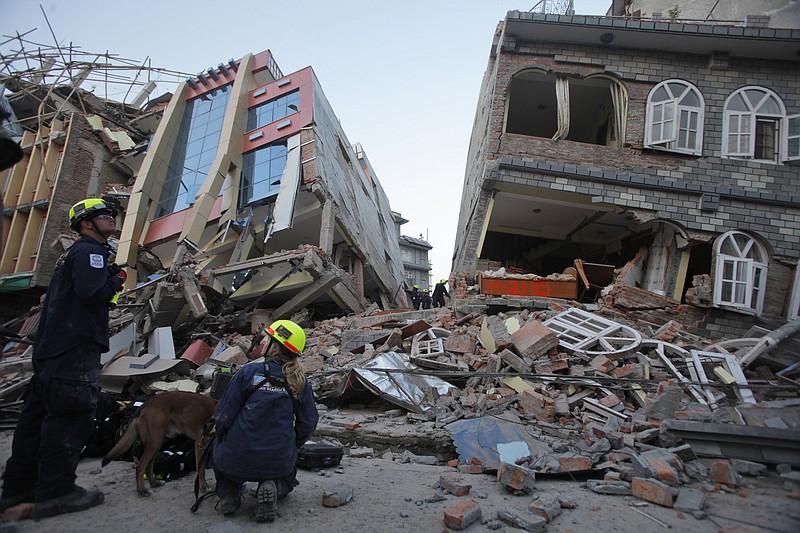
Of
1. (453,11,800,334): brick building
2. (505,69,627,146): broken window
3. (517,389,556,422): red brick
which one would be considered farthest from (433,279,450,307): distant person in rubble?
(517,389,556,422): red brick

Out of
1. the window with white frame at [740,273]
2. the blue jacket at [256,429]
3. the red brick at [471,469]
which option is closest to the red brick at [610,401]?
the red brick at [471,469]

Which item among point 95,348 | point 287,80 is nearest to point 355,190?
point 287,80

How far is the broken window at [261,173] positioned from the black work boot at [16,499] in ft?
40.6

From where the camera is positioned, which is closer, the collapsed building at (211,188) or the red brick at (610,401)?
the red brick at (610,401)

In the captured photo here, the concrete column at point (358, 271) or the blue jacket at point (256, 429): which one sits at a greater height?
the concrete column at point (358, 271)

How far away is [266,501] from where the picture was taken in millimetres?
2891

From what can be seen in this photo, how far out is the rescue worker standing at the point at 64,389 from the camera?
2805 mm

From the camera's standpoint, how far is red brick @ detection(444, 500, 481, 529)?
285cm

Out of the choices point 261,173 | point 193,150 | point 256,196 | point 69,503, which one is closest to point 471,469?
point 69,503

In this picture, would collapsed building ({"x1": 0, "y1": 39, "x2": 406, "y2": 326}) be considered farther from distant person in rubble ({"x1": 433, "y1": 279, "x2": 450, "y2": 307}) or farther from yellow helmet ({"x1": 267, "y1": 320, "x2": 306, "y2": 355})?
yellow helmet ({"x1": 267, "y1": 320, "x2": 306, "y2": 355})

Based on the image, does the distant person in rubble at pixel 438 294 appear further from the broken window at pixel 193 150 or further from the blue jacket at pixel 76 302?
the blue jacket at pixel 76 302

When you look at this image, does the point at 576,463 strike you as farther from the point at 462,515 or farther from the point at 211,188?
the point at 211,188

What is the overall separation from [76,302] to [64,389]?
0.57 m

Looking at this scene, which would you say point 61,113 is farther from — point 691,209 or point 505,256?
point 691,209
